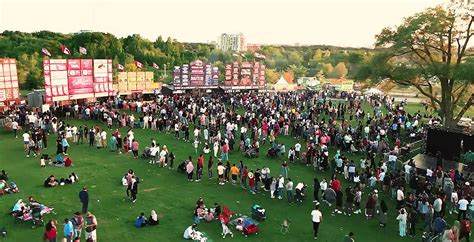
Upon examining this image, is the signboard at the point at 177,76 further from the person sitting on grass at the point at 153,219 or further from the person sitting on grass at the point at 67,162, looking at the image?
the person sitting on grass at the point at 153,219

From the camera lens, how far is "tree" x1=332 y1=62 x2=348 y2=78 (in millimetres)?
103438

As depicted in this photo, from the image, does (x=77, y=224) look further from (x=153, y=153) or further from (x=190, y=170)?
(x=153, y=153)

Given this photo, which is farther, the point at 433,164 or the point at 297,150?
the point at 433,164

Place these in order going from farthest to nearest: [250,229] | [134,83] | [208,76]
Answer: [208,76]
[134,83]
[250,229]

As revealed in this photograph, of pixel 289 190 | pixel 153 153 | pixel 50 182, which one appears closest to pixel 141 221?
pixel 50 182

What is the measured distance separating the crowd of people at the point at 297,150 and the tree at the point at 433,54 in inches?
122

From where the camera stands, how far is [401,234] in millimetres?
14367

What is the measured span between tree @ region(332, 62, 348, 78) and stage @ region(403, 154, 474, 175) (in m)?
80.3

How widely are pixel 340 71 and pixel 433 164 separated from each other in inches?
3297

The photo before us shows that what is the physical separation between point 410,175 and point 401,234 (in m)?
5.70

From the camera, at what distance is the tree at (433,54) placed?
94.3 feet

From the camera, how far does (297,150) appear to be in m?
23.0

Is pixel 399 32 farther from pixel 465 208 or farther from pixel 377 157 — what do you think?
pixel 465 208

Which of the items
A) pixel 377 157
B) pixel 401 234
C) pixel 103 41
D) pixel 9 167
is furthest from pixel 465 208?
pixel 103 41
